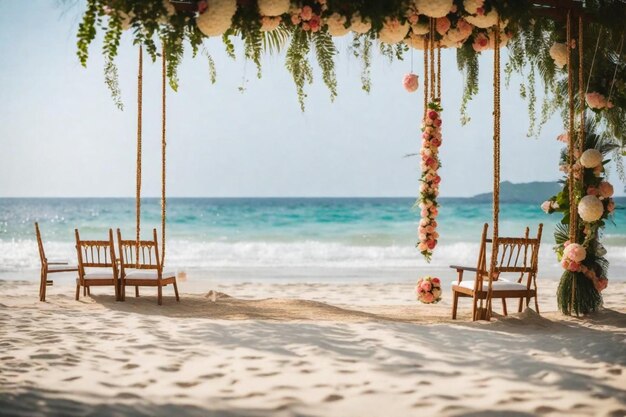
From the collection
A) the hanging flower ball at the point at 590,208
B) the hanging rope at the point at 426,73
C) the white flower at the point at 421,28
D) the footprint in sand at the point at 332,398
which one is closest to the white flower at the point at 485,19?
the white flower at the point at 421,28

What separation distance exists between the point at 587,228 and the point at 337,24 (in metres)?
3.06

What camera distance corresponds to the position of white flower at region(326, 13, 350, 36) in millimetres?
4901

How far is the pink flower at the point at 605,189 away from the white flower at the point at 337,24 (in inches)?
112

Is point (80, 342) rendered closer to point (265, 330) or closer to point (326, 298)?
point (265, 330)

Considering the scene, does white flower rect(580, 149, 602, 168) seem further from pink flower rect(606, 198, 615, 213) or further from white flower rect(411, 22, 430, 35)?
white flower rect(411, 22, 430, 35)

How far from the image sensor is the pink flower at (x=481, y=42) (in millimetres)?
5969

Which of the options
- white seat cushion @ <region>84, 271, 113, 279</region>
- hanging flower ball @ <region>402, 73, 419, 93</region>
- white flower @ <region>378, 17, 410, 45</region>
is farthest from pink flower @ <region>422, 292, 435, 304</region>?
white seat cushion @ <region>84, 271, 113, 279</region>

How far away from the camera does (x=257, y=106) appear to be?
33.6 meters

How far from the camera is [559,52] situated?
20.0 feet

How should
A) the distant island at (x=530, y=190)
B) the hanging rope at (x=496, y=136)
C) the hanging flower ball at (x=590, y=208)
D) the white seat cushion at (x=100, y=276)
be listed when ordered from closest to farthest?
the hanging rope at (x=496, y=136)
the hanging flower ball at (x=590, y=208)
the white seat cushion at (x=100, y=276)
the distant island at (x=530, y=190)

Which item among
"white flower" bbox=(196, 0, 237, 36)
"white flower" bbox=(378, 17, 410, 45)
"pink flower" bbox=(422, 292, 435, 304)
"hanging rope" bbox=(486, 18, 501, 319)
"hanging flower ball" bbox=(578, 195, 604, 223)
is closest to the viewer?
"white flower" bbox=(196, 0, 237, 36)

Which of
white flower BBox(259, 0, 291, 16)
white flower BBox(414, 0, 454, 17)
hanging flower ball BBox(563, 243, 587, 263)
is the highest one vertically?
white flower BBox(414, 0, 454, 17)

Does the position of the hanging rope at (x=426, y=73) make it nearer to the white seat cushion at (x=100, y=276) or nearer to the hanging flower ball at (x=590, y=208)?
→ the hanging flower ball at (x=590, y=208)

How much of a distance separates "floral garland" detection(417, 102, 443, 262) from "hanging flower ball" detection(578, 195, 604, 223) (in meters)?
1.29
